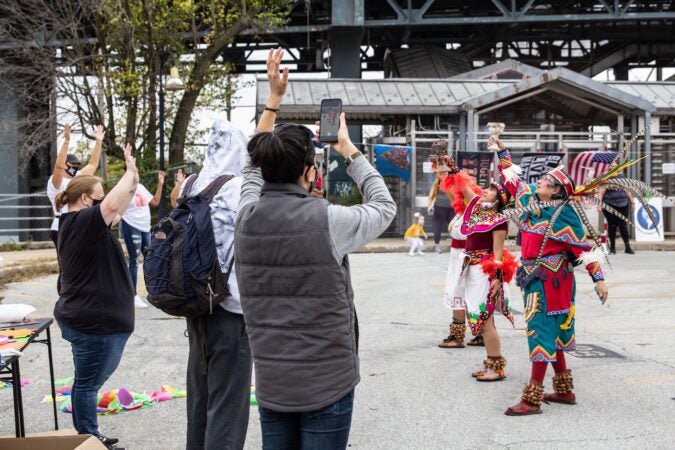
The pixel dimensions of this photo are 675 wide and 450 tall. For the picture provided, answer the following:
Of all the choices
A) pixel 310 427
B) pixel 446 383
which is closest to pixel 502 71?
pixel 446 383

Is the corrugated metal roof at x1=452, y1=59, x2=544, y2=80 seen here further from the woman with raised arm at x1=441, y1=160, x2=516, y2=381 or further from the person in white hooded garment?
the person in white hooded garment

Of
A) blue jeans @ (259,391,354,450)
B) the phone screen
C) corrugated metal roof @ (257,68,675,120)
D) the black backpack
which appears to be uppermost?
corrugated metal roof @ (257,68,675,120)

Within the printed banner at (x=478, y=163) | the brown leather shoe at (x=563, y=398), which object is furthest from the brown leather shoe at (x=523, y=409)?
the printed banner at (x=478, y=163)

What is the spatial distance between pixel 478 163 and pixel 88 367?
1442cm

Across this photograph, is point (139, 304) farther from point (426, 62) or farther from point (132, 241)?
point (426, 62)

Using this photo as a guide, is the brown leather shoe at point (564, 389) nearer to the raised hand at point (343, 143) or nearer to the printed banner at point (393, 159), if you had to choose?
the raised hand at point (343, 143)

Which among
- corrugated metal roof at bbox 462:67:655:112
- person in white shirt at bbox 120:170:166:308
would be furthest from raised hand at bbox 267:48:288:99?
corrugated metal roof at bbox 462:67:655:112

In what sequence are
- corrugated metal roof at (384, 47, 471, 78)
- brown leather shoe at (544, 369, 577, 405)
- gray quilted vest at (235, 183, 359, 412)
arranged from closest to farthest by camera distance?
gray quilted vest at (235, 183, 359, 412)
brown leather shoe at (544, 369, 577, 405)
corrugated metal roof at (384, 47, 471, 78)

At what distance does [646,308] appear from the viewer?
29.9 feet

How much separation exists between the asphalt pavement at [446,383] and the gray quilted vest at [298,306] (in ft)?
6.64

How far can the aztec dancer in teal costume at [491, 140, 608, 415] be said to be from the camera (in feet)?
16.5

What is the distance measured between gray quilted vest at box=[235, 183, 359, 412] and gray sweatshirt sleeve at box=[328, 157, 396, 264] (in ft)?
0.13

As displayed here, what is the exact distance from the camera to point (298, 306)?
2633mm

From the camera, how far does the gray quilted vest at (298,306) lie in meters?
2.61
